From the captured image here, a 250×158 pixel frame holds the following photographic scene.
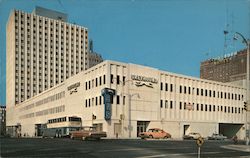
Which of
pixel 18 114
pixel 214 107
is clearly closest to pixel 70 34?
pixel 18 114

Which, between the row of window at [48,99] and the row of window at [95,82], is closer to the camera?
the row of window at [95,82]

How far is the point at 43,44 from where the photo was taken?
14500 centimetres

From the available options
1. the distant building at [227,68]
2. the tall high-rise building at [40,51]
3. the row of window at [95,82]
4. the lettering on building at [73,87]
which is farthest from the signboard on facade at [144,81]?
the tall high-rise building at [40,51]

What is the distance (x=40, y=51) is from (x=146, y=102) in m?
99.8

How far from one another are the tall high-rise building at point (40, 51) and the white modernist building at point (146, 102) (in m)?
62.6

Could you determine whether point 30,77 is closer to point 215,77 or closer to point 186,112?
point 215,77

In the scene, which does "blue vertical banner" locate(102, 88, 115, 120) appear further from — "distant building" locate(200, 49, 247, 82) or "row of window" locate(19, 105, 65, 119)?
"distant building" locate(200, 49, 247, 82)

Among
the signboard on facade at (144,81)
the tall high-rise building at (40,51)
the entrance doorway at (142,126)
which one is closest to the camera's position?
the signboard on facade at (144,81)

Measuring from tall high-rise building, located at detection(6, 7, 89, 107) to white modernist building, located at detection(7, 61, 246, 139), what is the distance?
2464 inches

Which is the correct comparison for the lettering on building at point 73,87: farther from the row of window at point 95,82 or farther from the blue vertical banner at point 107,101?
the blue vertical banner at point 107,101

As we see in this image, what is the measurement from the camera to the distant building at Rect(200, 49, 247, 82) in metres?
120

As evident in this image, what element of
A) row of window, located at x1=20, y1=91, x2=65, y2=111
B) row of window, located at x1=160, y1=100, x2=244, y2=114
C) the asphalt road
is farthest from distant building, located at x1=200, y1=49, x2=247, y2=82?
the asphalt road

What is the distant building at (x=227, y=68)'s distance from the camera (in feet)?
394

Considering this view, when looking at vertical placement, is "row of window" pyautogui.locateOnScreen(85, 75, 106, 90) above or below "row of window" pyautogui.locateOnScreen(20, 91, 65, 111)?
above
